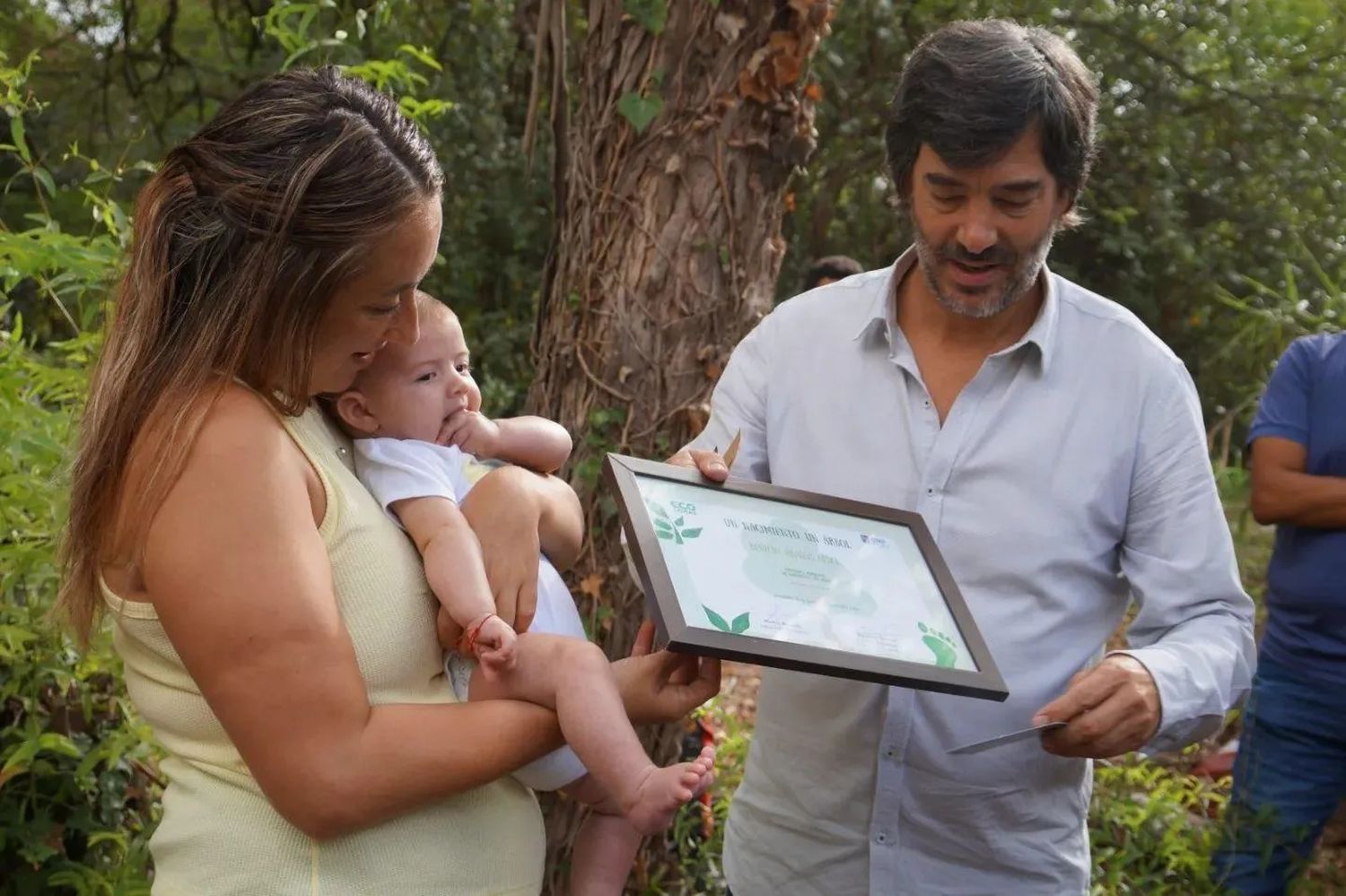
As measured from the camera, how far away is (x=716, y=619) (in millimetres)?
1898

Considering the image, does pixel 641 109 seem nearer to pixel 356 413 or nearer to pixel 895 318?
pixel 895 318

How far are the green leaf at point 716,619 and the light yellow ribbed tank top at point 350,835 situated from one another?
353 millimetres

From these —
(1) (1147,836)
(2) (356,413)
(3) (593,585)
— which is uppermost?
(2) (356,413)

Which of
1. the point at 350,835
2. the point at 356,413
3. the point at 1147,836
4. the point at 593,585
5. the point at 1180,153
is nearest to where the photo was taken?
the point at 350,835

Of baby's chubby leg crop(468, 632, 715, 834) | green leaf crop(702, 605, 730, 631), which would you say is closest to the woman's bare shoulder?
baby's chubby leg crop(468, 632, 715, 834)

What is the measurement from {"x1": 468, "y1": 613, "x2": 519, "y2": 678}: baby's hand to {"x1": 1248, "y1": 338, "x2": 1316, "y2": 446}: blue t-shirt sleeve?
9.12 ft

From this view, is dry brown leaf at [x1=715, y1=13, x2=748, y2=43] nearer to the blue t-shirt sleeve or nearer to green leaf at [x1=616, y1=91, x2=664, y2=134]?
green leaf at [x1=616, y1=91, x2=664, y2=134]

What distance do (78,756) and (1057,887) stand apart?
203 cm

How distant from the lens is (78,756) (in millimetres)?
3035

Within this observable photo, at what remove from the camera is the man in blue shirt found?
149 inches

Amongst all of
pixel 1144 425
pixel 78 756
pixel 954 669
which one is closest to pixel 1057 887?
pixel 954 669

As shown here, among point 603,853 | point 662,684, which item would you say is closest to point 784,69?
point 662,684

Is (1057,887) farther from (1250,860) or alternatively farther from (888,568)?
(1250,860)

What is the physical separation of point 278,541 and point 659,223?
2.07m
